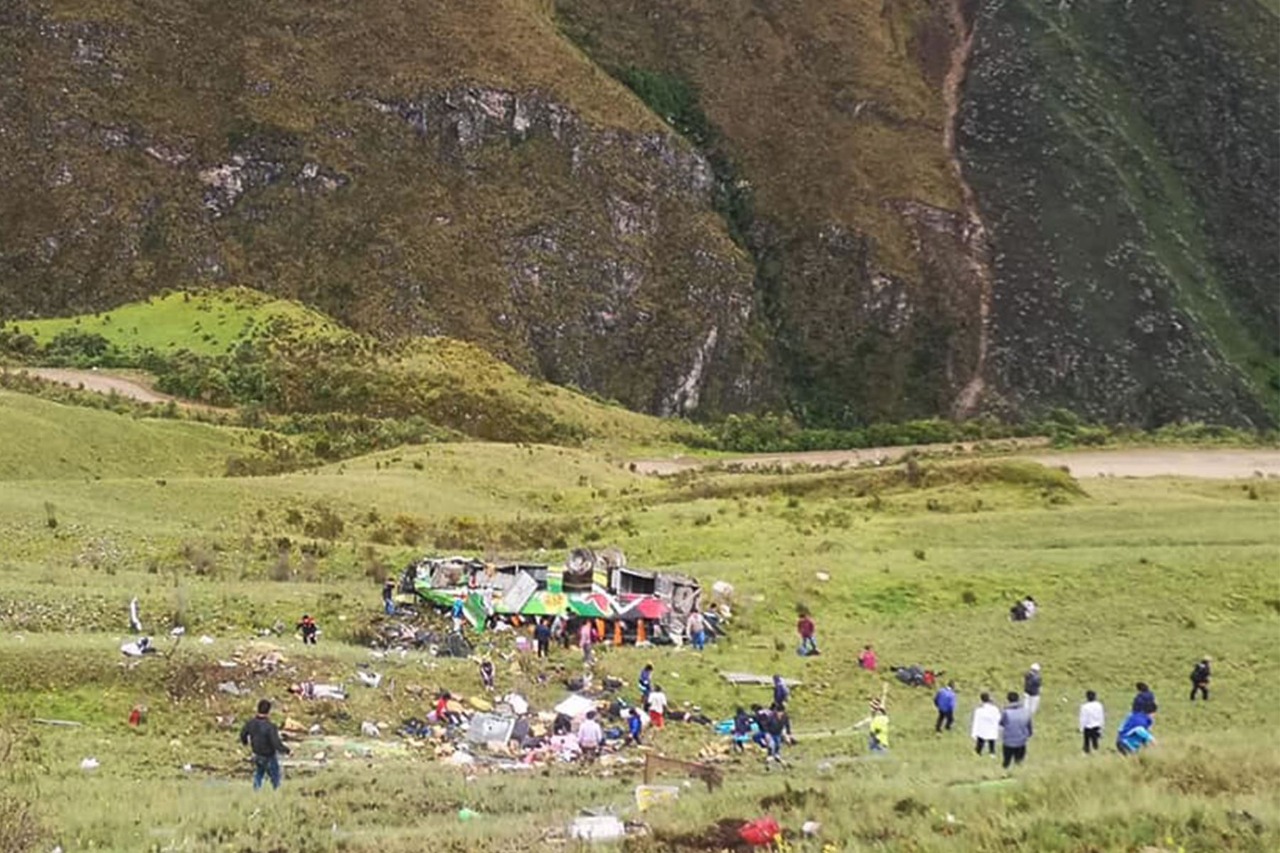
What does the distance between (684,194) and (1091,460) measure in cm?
5302

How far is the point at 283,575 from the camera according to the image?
29.8 m

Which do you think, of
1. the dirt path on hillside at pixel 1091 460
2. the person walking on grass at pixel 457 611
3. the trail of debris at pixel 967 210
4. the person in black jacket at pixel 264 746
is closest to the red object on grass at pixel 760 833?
the person in black jacket at pixel 264 746

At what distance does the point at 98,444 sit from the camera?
44250 millimetres

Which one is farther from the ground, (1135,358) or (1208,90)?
(1208,90)

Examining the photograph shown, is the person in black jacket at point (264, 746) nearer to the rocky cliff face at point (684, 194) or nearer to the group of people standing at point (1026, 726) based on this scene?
the group of people standing at point (1026, 726)

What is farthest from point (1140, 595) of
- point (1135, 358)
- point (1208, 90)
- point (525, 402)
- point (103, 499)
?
point (1208, 90)

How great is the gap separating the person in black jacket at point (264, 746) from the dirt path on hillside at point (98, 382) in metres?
44.9

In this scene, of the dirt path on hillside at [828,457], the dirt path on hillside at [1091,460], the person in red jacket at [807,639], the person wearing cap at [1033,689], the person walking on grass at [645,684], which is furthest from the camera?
the dirt path on hillside at [828,457]

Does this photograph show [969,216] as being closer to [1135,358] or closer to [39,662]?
[1135,358]

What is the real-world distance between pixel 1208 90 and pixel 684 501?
101577mm

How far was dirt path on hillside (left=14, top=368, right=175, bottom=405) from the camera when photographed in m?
59.3


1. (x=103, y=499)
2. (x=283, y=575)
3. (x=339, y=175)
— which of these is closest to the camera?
(x=283, y=575)

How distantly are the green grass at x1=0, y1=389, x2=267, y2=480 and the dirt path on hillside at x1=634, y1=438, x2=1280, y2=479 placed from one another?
19686mm

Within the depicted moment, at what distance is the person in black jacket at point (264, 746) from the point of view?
16.3 meters
